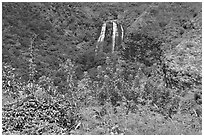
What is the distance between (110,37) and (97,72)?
2.65m

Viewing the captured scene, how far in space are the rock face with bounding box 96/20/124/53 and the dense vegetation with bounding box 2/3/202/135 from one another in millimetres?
387

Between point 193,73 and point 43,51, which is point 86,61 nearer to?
point 43,51

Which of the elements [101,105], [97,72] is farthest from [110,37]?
[101,105]

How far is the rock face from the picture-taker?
15.7 metres

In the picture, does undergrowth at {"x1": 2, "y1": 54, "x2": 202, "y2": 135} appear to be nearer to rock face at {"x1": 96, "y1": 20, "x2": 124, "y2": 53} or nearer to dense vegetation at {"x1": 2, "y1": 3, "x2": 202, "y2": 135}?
dense vegetation at {"x1": 2, "y1": 3, "x2": 202, "y2": 135}

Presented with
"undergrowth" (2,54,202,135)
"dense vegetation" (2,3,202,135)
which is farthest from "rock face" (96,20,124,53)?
"undergrowth" (2,54,202,135)

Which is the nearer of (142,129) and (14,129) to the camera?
(14,129)

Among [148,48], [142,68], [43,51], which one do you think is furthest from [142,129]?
[43,51]

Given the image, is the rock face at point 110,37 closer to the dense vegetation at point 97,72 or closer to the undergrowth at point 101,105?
the dense vegetation at point 97,72

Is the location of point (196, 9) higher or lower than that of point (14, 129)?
higher

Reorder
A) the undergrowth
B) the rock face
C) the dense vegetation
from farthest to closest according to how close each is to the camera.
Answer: the rock face
the dense vegetation
the undergrowth

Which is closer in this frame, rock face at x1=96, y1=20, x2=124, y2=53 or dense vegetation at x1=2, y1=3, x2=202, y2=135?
dense vegetation at x1=2, y1=3, x2=202, y2=135

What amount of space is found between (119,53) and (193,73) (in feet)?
13.6

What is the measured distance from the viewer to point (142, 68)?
46.5 ft
